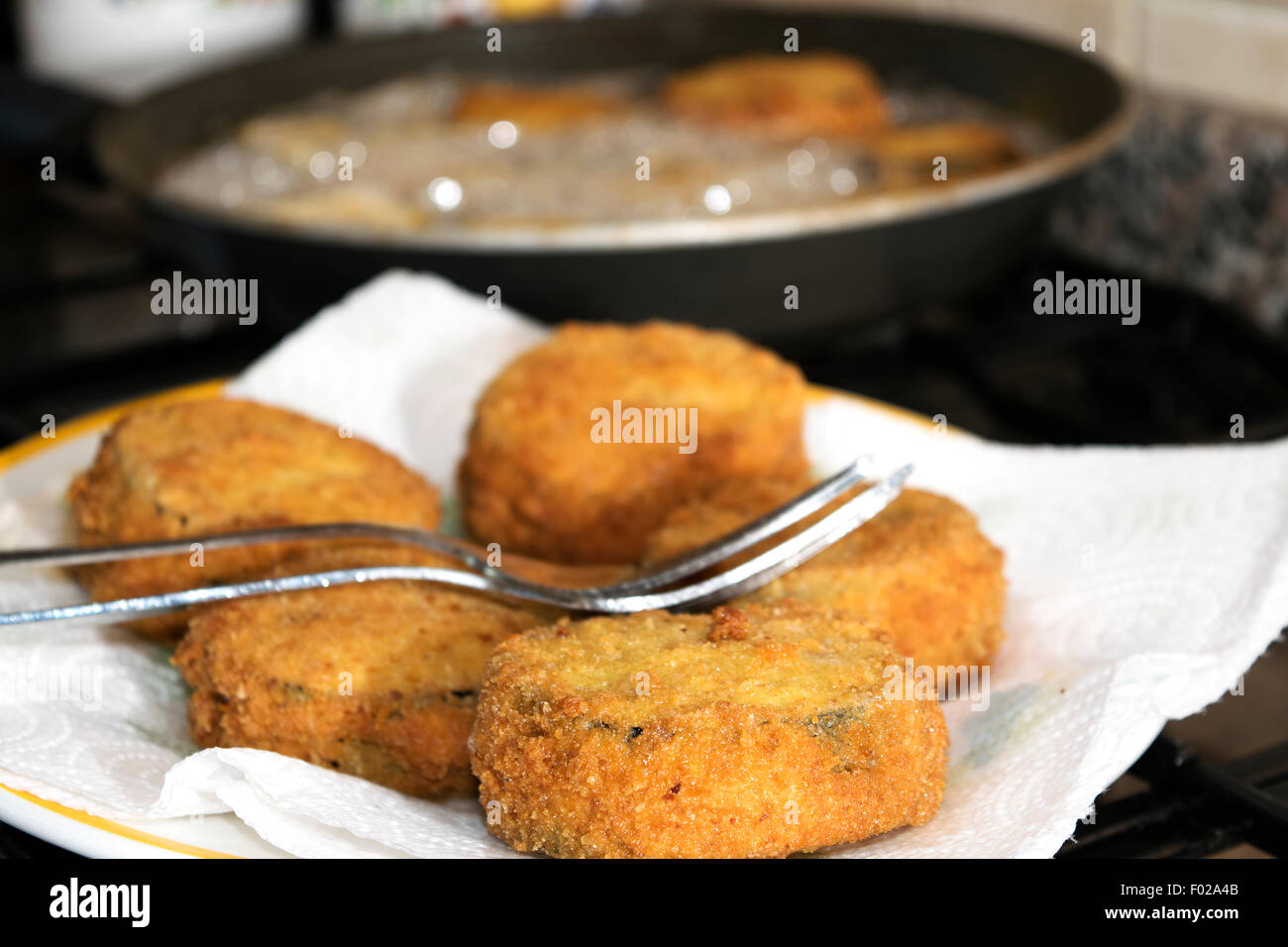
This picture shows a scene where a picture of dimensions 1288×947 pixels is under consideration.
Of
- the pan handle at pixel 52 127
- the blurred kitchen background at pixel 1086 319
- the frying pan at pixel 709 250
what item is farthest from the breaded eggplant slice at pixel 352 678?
the pan handle at pixel 52 127

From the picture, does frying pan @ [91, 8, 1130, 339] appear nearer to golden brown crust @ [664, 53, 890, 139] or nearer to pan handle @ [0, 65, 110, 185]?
pan handle @ [0, 65, 110, 185]

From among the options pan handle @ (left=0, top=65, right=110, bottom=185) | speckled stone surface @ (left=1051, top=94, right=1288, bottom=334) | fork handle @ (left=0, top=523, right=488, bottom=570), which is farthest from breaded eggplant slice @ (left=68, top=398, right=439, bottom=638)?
speckled stone surface @ (left=1051, top=94, right=1288, bottom=334)

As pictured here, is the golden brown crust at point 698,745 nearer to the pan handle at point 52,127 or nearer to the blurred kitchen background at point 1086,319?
the blurred kitchen background at point 1086,319

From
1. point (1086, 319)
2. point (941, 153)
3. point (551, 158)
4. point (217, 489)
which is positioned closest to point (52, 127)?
point (551, 158)

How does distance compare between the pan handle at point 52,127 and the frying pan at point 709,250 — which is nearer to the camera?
the frying pan at point 709,250

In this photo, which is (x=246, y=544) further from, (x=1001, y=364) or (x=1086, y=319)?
(x=1086, y=319)
